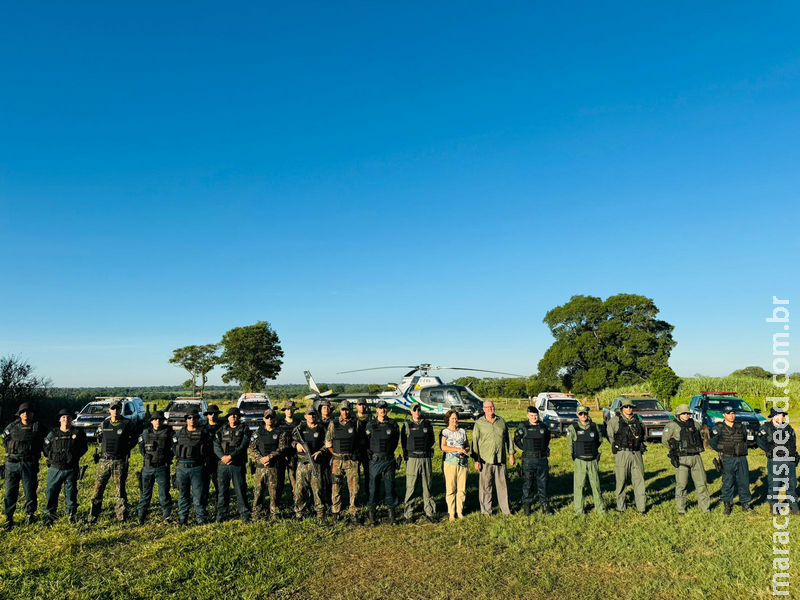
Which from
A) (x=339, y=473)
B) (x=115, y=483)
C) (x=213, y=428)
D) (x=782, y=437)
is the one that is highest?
(x=213, y=428)

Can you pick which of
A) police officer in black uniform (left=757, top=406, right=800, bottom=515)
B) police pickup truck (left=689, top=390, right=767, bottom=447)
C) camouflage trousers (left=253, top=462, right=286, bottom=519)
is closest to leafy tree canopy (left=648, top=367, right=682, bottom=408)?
police pickup truck (left=689, top=390, right=767, bottom=447)

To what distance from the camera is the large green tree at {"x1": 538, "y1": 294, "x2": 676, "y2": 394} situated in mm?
50594

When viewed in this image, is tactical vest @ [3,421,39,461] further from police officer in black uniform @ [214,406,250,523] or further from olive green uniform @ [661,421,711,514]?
olive green uniform @ [661,421,711,514]

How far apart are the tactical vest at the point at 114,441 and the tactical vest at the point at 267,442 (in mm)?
2341

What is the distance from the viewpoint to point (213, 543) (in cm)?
778

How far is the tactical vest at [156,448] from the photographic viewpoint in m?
8.94

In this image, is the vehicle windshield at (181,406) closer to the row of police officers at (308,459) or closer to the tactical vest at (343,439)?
the row of police officers at (308,459)

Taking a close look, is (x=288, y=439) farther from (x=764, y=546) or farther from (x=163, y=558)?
(x=764, y=546)

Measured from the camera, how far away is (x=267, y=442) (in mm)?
9164

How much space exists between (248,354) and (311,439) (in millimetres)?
47376

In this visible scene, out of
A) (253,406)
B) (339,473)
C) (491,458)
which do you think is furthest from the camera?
(253,406)

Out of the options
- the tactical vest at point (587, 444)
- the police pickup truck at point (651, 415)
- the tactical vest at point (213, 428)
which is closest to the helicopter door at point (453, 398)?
the police pickup truck at point (651, 415)

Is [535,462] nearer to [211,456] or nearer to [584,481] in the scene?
[584,481]

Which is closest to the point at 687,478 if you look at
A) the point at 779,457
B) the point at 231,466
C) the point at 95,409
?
the point at 779,457
